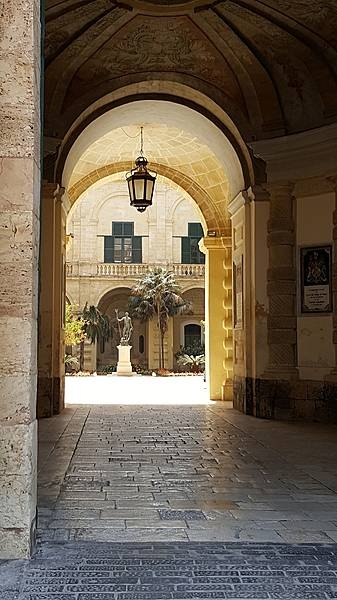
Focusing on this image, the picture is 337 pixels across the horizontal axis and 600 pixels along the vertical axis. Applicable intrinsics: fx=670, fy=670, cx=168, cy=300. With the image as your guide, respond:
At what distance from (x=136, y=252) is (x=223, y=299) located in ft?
80.9

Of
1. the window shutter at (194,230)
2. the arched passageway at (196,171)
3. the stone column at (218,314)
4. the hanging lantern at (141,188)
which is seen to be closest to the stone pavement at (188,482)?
the hanging lantern at (141,188)

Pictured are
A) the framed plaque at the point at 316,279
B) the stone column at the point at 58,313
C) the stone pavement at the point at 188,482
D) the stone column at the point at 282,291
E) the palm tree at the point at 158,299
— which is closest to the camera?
the stone pavement at the point at 188,482

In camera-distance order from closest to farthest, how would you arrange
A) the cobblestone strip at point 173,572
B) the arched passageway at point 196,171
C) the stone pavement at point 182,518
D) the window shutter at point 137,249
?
the cobblestone strip at point 173,572 → the stone pavement at point 182,518 → the arched passageway at point 196,171 → the window shutter at point 137,249

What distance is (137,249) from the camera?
129 ft

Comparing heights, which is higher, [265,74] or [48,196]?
[265,74]

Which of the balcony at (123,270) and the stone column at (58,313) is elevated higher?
the balcony at (123,270)

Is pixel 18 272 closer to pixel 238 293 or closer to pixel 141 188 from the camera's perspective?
pixel 141 188

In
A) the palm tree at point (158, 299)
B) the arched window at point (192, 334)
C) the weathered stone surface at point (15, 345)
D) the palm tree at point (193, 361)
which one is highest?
the palm tree at point (158, 299)

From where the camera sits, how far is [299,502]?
17.0 ft

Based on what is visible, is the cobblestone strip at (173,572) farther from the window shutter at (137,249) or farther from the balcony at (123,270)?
the window shutter at (137,249)

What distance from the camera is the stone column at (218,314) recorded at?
14.9 meters

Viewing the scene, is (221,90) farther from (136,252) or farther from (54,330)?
(136,252)

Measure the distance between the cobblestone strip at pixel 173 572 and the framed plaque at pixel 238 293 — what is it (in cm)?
812

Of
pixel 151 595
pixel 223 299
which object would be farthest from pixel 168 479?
pixel 223 299
